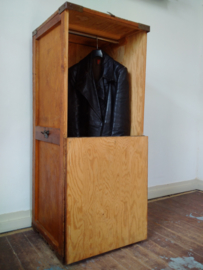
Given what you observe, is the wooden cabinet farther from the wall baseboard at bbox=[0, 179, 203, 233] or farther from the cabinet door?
the wall baseboard at bbox=[0, 179, 203, 233]

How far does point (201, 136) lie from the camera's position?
3564mm

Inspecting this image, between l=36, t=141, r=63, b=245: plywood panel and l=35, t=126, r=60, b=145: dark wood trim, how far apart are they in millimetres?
37

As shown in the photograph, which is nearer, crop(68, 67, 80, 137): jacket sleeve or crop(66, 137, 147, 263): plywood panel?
crop(66, 137, 147, 263): plywood panel

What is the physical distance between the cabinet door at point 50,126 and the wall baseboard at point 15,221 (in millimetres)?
112

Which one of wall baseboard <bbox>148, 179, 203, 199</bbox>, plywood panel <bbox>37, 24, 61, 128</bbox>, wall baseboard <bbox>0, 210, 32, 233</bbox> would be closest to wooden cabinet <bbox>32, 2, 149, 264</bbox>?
plywood panel <bbox>37, 24, 61, 128</bbox>

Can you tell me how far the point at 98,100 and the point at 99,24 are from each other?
1.95 ft

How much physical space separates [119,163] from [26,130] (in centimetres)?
92

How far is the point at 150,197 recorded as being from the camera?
3.07 metres

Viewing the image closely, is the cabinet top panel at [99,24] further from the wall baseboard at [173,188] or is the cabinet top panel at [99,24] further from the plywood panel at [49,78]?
the wall baseboard at [173,188]

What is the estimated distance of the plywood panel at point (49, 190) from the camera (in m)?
1.78

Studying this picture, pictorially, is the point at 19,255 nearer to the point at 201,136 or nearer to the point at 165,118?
the point at 165,118

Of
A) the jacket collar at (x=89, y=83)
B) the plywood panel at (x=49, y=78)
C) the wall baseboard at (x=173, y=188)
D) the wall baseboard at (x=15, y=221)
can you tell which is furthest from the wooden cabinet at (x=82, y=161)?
the wall baseboard at (x=173, y=188)

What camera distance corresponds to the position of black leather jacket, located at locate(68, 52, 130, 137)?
78.3 inches

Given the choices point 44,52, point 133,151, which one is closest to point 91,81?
point 44,52
